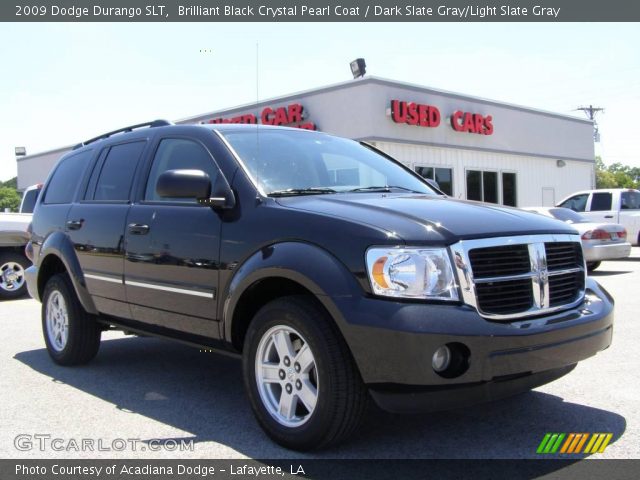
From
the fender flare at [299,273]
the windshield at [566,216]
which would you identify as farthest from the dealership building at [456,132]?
the fender flare at [299,273]

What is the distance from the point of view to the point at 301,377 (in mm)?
3547

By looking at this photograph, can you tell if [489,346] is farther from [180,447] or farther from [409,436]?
[180,447]

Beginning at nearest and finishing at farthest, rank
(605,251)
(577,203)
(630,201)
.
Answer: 1. (605,251)
2. (630,201)
3. (577,203)

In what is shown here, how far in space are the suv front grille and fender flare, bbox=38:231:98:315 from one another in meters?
3.36

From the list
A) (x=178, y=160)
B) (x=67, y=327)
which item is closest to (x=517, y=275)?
(x=178, y=160)

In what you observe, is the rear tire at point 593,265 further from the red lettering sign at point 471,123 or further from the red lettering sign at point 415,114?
the red lettering sign at point 471,123

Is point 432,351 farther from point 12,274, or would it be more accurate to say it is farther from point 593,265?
point 593,265

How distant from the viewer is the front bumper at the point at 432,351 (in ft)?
10.1

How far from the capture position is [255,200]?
13.1 ft

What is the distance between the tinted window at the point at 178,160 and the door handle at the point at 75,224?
97 cm

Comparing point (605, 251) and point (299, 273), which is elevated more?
point (299, 273)

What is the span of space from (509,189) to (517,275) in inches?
931

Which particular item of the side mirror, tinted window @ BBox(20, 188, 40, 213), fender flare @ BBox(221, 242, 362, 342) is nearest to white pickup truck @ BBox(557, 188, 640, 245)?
tinted window @ BBox(20, 188, 40, 213)

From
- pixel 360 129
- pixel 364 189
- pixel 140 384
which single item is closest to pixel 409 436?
pixel 364 189
